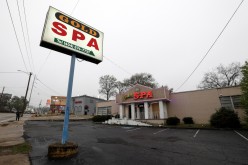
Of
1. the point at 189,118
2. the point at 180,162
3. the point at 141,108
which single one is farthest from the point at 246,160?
the point at 141,108

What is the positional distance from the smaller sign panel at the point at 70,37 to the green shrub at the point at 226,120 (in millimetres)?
15072

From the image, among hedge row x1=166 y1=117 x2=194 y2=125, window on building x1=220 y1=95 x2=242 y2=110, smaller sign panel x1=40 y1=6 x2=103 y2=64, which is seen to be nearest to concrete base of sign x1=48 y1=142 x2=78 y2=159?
smaller sign panel x1=40 y1=6 x2=103 y2=64

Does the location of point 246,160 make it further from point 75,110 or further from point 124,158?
point 75,110

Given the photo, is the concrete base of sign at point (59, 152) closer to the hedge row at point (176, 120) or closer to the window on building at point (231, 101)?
the hedge row at point (176, 120)

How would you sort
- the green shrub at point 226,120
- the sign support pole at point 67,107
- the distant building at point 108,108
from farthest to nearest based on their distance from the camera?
the distant building at point 108,108 → the green shrub at point 226,120 → the sign support pole at point 67,107

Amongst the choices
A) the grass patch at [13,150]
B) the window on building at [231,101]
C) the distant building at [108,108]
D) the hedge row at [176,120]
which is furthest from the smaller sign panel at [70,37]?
the distant building at [108,108]

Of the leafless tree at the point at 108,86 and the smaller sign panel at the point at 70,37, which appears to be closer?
the smaller sign panel at the point at 70,37

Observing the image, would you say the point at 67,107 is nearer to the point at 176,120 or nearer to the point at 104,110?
the point at 176,120

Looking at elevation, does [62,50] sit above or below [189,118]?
above

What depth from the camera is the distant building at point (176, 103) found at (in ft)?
60.4

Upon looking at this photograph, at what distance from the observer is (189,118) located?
770 inches

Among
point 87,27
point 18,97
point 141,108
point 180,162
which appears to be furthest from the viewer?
point 18,97

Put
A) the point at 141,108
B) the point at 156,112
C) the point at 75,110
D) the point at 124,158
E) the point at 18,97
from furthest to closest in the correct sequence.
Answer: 1. the point at 18,97
2. the point at 75,110
3. the point at 141,108
4. the point at 156,112
5. the point at 124,158

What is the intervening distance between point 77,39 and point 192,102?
1917 centimetres
